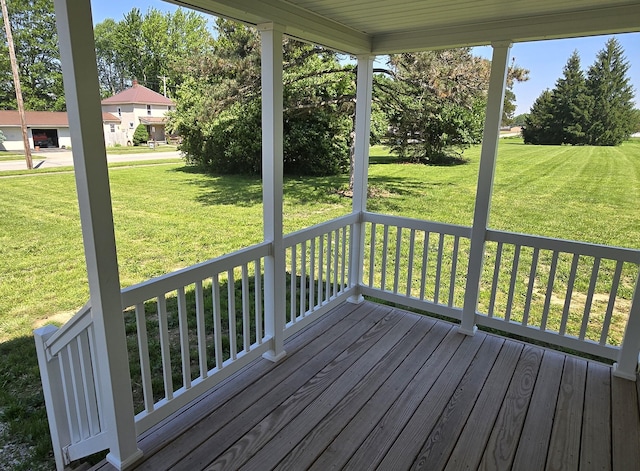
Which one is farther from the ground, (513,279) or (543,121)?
(543,121)

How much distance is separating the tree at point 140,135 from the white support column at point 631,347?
7.17 m

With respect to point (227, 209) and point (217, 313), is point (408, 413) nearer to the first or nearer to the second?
point (217, 313)

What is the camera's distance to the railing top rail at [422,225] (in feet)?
10.7

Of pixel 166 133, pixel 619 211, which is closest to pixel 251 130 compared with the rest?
pixel 166 133

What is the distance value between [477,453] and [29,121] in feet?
13.8

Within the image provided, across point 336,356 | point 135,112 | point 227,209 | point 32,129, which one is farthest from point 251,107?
point 336,356

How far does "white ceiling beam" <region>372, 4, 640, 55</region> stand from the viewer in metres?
2.42

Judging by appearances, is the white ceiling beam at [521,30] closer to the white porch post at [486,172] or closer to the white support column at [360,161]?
the white porch post at [486,172]

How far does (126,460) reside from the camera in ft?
6.29

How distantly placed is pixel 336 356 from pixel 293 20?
2314mm

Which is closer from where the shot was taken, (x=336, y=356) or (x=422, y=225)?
(x=336, y=356)

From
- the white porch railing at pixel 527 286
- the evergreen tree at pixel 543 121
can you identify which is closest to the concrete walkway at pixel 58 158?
the white porch railing at pixel 527 286

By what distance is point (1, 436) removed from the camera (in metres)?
2.42

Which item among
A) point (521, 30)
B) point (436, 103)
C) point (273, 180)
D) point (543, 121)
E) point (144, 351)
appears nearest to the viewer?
point (144, 351)
